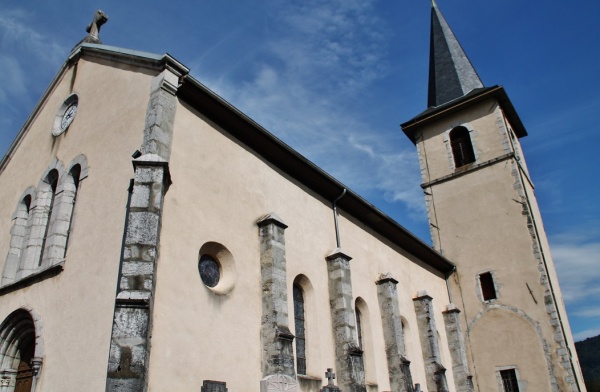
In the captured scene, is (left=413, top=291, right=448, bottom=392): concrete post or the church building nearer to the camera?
the church building

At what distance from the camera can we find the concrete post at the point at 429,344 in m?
13.7

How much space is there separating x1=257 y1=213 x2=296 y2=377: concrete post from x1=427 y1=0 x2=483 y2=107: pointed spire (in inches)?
528

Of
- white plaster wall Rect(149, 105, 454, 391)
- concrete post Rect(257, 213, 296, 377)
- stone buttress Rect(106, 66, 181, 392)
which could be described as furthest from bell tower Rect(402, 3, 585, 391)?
stone buttress Rect(106, 66, 181, 392)

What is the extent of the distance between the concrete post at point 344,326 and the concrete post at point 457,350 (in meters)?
6.27

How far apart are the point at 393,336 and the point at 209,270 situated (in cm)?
593

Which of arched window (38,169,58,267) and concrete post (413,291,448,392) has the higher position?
arched window (38,169,58,267)

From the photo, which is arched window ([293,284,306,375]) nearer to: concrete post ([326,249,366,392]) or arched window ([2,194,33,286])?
concrete post ([326,249,366,392])

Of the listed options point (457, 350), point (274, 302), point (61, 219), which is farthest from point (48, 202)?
point (457, 350)

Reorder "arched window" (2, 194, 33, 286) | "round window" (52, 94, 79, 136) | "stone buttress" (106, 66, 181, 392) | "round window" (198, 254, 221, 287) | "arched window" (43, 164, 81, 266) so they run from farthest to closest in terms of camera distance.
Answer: "round window" (52, 94, 79, 136), "arched window" (2, 194, 33, 286), "arched window" (43, 164, 81, 266), "round window" (198, 254, 221, 287), "stone buttress" (106, 66, 181, 392)

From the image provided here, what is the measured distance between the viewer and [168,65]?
28.6 feet

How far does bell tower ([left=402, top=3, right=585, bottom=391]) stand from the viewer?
50.2 ft

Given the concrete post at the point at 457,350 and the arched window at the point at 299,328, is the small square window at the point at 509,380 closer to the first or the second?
the concrete post at the point at 457,350

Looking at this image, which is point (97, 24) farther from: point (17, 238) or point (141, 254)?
point (141, 254)

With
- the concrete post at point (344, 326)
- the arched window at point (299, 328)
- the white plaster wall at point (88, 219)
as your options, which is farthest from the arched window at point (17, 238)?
the concrete post at point (344, 326)
